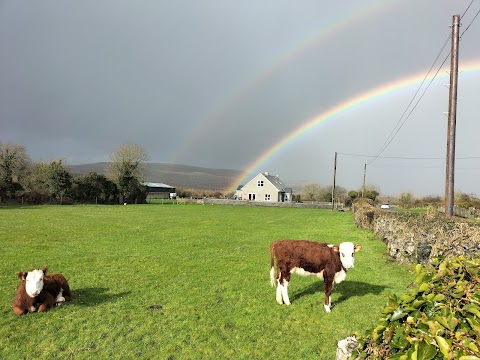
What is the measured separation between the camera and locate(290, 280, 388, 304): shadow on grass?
34.0 ft

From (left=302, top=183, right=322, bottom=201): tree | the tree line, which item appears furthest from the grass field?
(left=302, top=183, right=322, bottom=201): tree

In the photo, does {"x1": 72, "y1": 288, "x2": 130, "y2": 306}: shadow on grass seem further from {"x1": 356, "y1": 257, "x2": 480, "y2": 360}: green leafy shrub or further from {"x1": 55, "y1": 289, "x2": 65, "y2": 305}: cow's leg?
{"x1": 356, "y1": 257, "x2": 480, "y2": 360}: green leafy shrub

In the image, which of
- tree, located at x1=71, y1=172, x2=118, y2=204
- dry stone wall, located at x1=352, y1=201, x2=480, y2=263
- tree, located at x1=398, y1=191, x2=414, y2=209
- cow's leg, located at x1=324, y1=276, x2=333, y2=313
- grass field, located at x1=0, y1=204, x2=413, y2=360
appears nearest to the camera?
grass field, located at x1=0, y1=204, x2=413, y2=360

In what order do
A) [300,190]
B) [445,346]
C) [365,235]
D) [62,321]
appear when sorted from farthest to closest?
1. [300,190]
2. [365,235]
3. [62,321]
4. [445,346]

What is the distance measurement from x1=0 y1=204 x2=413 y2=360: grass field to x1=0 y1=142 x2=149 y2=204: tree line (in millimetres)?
46298

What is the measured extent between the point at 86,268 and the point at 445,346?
44.5 ft

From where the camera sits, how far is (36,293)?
8227mm

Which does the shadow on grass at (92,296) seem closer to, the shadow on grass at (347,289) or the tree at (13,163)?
the shadow on grass at (347,289)

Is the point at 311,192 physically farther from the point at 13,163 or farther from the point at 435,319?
the point at 435,319

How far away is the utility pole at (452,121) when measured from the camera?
1442cm

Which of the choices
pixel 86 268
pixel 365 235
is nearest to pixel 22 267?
pixel 86 268

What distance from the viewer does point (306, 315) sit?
872cm

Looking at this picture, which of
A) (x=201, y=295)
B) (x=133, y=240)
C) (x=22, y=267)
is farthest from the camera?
(x=133, y=240)

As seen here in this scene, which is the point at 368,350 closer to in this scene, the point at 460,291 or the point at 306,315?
the point at 460,291
